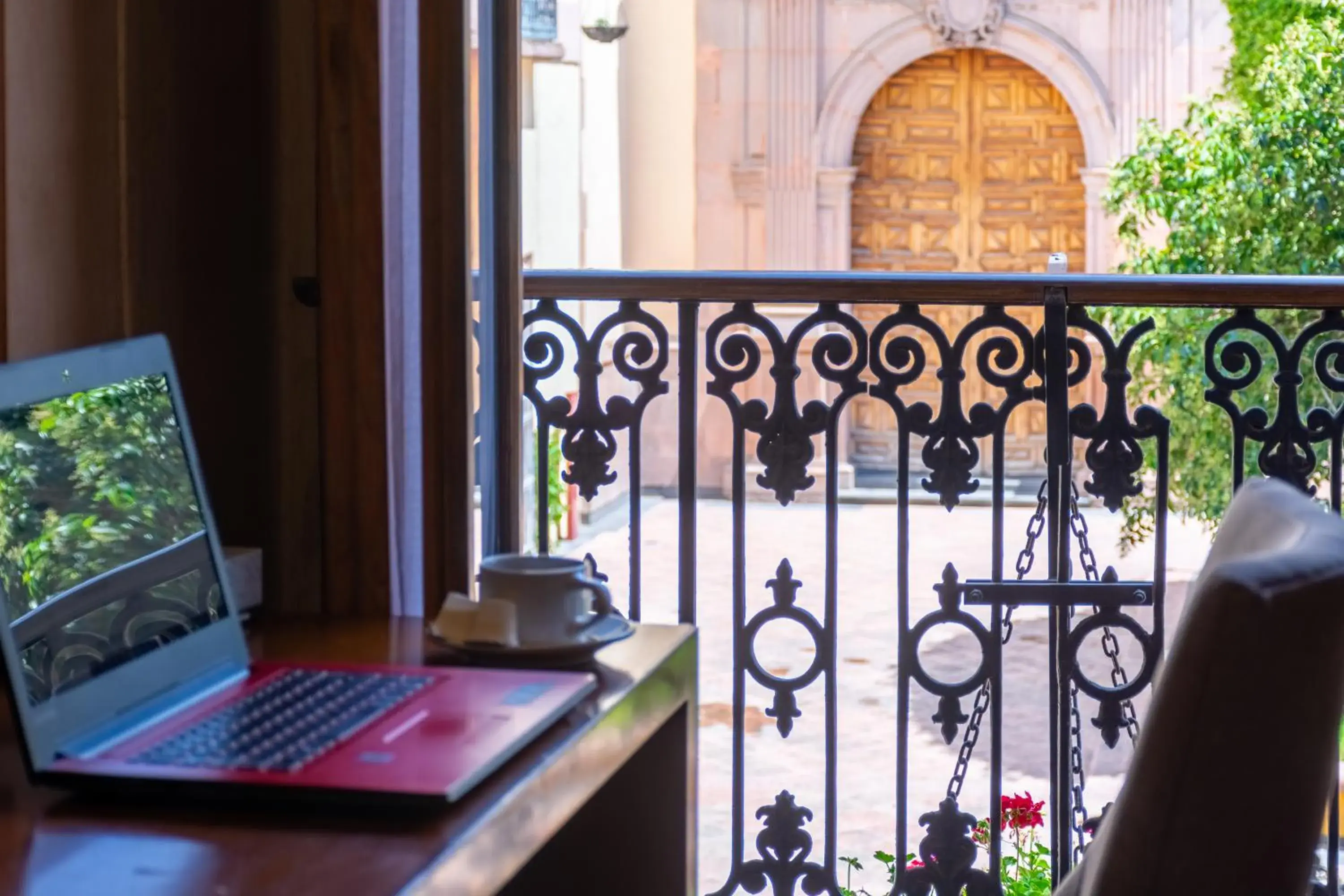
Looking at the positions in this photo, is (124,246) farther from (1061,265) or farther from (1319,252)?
(1319,252)

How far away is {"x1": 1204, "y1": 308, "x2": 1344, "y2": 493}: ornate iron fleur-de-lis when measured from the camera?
93.7 inches

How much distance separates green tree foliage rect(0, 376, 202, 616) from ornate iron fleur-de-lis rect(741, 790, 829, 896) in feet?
4.59

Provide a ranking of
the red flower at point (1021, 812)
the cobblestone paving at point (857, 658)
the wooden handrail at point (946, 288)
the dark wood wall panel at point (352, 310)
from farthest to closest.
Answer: the cobblestone paving at point (857, 658), the red flower at point (1021, 812), the wooden handrail at point (946, 288), the dark wood wall panel at point (352, 310)

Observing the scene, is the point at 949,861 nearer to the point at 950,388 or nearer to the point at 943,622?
the point at 943,622

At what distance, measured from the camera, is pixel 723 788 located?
6480 mm

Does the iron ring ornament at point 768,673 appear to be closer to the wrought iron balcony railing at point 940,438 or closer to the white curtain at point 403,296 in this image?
the wrought iron balcony railing at point 940,438

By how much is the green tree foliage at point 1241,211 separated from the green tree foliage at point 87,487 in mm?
6469

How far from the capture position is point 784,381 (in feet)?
8.36

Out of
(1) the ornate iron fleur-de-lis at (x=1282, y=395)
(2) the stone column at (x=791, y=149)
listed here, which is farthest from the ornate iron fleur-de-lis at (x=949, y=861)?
(2) the stone column at (x=791, y=149)

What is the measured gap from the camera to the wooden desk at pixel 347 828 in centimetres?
91

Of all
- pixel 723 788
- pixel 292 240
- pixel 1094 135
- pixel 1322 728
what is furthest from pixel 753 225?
pixel 1322 728

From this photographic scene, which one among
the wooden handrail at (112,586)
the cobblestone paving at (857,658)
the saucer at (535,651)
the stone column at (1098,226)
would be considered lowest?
the cobblestone paving at (857,658)

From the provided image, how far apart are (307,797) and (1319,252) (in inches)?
282

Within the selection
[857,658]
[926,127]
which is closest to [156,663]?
[857,658]
